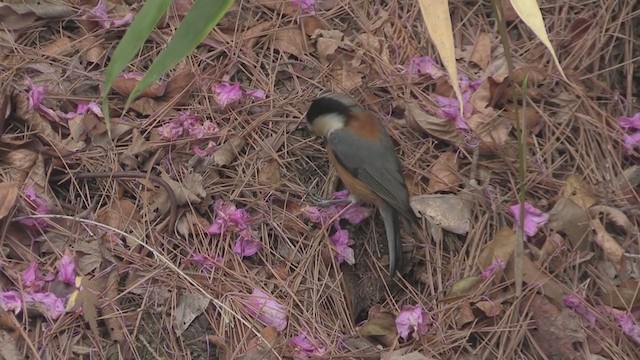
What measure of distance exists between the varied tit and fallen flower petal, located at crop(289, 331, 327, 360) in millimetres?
524

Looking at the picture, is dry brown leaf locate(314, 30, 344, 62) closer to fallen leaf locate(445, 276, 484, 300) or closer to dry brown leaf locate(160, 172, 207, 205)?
dry brown leaf locate(160, 172, 207, 205)

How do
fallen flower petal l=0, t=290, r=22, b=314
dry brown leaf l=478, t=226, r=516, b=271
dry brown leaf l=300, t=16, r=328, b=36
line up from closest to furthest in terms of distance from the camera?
1. fallen flower petal l=0, t=290, r=22, b=314
2. dry brown leaf l=478, t=226, r=516, b=271
3. dry brown leaf l=300, t=16, r=328, b=36

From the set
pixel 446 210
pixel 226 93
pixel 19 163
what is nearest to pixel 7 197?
pixel 19 163

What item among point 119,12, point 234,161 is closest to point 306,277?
point 234,161

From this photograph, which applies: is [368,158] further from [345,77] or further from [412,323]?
[412,323]

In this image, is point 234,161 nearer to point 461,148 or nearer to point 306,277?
point 306,277

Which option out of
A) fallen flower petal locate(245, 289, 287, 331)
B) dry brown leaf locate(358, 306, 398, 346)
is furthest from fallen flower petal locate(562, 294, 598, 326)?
fallen flower petal locate(245, 289, 287, 331)

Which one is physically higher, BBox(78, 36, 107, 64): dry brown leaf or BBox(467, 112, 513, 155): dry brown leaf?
BBox(78, 36, 107, 64): dry brown leaf

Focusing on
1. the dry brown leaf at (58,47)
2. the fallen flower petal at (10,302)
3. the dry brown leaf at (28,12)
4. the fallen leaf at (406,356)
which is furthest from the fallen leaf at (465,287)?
the dry brown leaf at (28,12)

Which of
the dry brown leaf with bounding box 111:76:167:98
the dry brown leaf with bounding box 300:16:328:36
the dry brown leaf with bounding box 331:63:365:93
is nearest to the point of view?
the dry brown leaf with bounding box 111:76:167:98

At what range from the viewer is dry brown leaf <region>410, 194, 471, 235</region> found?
2873 millimetres

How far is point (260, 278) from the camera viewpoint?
2.74m

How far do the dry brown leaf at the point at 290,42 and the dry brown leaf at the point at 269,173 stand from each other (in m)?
0.53

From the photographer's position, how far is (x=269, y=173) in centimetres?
298
